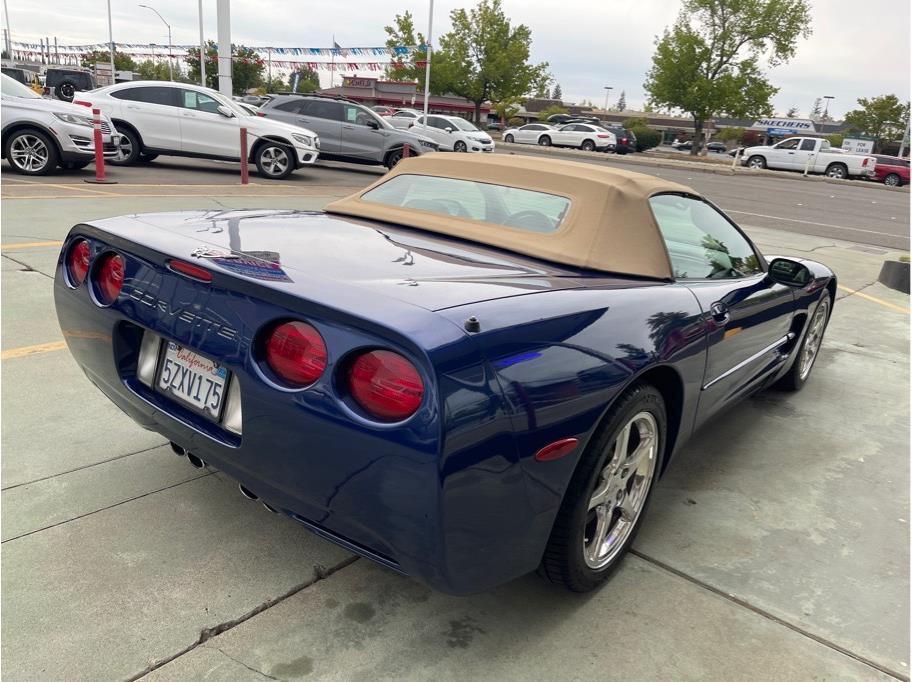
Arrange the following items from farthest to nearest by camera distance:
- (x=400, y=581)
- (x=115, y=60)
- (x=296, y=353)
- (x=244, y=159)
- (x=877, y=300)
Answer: (x=115, y=60) → (x=244, y=159) → (x=877, y=300) → (x=400, y=581) → (x=296, y=353)

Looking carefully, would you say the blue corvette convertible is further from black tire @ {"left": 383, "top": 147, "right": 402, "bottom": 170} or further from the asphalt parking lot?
black tire @ {"left": 383, "top": 147, "right": 402, "bottom": 170}

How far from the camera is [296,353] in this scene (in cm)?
198

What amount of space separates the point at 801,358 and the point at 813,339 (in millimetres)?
270

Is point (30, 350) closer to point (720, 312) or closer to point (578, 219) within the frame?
point (578, 219)

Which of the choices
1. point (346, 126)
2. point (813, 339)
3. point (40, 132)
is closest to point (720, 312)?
point (813, 339)

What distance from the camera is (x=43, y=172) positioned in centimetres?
1109

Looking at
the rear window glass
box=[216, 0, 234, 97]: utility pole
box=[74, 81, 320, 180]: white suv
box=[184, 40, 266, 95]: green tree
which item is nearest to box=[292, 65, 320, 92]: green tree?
box=[184, 40, 266, 95]: green tree

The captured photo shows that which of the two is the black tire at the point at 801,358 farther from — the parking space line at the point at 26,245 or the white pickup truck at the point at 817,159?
the white pickup truck at the point at 817,159

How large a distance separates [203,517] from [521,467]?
1416 millimetres

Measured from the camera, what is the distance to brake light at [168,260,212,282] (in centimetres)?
213

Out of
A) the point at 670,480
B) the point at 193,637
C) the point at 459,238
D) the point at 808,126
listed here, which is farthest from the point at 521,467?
the point at 808,126

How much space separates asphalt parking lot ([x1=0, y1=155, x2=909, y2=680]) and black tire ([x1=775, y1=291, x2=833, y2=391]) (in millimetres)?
521

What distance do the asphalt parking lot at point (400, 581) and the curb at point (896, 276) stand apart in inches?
217

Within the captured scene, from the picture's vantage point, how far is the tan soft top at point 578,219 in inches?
110
